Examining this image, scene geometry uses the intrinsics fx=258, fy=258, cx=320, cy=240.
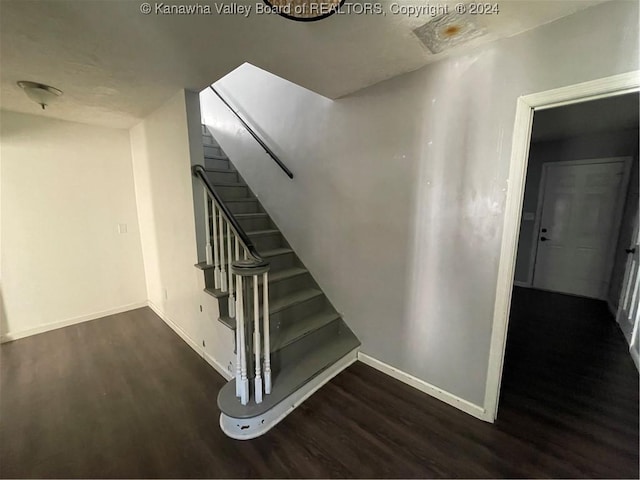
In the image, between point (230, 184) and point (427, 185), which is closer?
point (427, 185)

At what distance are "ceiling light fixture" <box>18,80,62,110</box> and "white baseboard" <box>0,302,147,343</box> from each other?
2380mm

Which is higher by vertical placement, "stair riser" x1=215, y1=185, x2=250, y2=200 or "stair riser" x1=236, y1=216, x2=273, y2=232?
"stair riser" x1=215, y1=185, x2=250, y2=200

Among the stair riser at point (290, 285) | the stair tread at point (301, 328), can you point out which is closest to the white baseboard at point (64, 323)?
the stair riser at point (290, 285)

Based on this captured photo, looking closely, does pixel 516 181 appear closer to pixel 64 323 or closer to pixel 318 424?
pixel 318 424

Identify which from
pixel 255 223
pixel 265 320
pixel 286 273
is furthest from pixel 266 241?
pixel 265 320

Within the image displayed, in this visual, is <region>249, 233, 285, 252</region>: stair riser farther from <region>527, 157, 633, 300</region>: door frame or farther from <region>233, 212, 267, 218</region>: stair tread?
<region>527, 157, 633, 300</region>: door frame

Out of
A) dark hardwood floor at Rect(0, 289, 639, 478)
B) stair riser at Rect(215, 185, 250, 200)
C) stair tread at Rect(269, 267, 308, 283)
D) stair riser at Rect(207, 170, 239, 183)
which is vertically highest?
stair riser at Rect(207, 170, 239, 183)

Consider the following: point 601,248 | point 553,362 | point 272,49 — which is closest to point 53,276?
point 272,49

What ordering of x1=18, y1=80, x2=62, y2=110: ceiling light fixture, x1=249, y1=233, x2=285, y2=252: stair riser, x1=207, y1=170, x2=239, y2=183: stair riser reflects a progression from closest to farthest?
x1=18, y1=80, x2=62, y2=110: ceiling light fixture
x1=249, y1=233, x2=285, y2=252: stair riser
x1=207, y1=170, x2=239, y2=183: stair riser

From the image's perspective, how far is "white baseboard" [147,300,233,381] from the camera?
7.00ft

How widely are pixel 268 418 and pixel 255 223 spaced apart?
194 cm

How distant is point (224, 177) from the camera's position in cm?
338

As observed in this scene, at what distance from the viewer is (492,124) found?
149 centimetres

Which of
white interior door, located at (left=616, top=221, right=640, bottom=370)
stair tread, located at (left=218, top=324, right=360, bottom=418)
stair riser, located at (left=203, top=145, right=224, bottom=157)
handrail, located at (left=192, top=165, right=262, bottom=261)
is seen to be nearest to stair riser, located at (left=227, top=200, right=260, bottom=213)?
handrail, located at (left=192, top=165, right=262, bottom=261)
